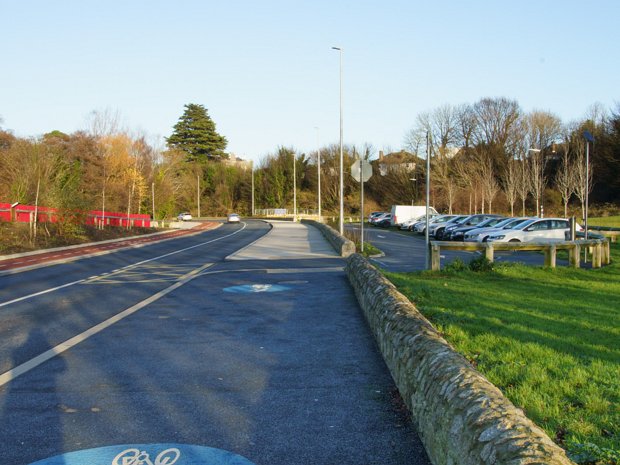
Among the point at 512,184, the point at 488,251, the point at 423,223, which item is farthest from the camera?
the point at 512,184

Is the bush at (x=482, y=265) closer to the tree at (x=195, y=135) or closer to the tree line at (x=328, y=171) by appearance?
the tree line at (x=328, y=171)

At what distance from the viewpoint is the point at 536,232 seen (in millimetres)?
25828

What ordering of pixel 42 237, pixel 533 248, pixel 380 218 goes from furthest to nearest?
pixel 380 218, pixel 42 237, pixel 533 248

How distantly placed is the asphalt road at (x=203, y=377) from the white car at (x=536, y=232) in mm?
14741

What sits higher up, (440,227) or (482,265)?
(440,227)

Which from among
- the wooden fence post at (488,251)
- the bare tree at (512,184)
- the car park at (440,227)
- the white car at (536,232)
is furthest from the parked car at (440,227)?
the wooden fence post at (488,251)

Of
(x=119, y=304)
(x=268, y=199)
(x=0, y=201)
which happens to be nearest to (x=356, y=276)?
(x=119, y=304)

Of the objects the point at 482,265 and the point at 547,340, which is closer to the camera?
the point at 547,340

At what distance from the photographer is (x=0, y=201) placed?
111 ft

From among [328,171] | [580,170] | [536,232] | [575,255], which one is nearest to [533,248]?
[575,255]

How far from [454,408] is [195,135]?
101676 mm

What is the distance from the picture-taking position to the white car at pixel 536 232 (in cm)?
2552

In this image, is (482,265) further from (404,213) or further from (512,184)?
(512,184)

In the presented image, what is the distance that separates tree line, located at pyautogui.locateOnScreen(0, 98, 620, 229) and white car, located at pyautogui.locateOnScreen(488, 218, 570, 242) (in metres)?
10.4
